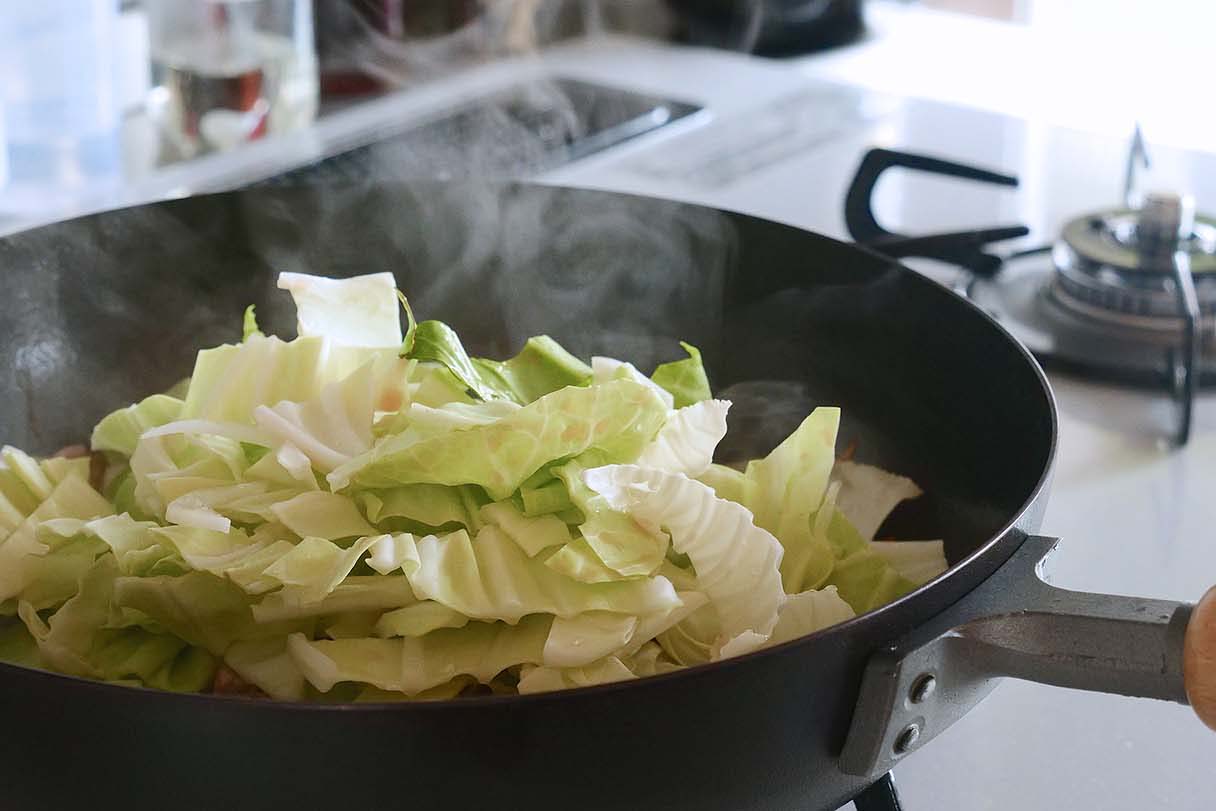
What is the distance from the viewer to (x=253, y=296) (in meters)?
1.06

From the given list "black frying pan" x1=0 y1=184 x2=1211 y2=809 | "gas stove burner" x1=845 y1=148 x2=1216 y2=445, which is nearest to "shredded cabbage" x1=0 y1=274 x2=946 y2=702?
"black frying pan" x1=0 y1=184 x2=1211 y2=809

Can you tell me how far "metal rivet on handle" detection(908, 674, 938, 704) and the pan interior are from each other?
0.93ft

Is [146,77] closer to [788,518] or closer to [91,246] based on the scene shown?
[91,246]

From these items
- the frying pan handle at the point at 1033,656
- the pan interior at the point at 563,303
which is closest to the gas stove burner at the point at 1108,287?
the pan interior at the point at 563,303

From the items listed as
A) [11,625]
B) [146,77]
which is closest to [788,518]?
[11,625]

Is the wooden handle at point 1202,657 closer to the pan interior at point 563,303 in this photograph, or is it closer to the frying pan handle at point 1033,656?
the frying pan handle at point 1033,656

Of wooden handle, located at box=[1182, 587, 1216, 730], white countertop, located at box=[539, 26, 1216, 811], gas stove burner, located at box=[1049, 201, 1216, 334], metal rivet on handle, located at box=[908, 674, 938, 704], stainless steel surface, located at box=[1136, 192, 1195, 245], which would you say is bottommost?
white countertop, located at box=[539, 26, 1216, 811]

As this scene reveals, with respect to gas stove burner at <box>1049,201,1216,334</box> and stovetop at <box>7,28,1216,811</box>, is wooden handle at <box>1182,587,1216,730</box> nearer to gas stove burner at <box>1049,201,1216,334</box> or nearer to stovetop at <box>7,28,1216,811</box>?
stovetop at <box>7,28,1216,811</box>

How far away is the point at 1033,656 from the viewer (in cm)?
58

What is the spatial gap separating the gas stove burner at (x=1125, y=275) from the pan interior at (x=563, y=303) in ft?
1.42

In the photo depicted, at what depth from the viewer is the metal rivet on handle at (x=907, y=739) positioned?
0.58m

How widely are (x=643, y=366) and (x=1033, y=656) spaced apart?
517 millimetres

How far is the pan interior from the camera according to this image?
2.98 ft

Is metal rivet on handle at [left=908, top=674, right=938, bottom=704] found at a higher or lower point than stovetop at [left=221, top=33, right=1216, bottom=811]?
higher
